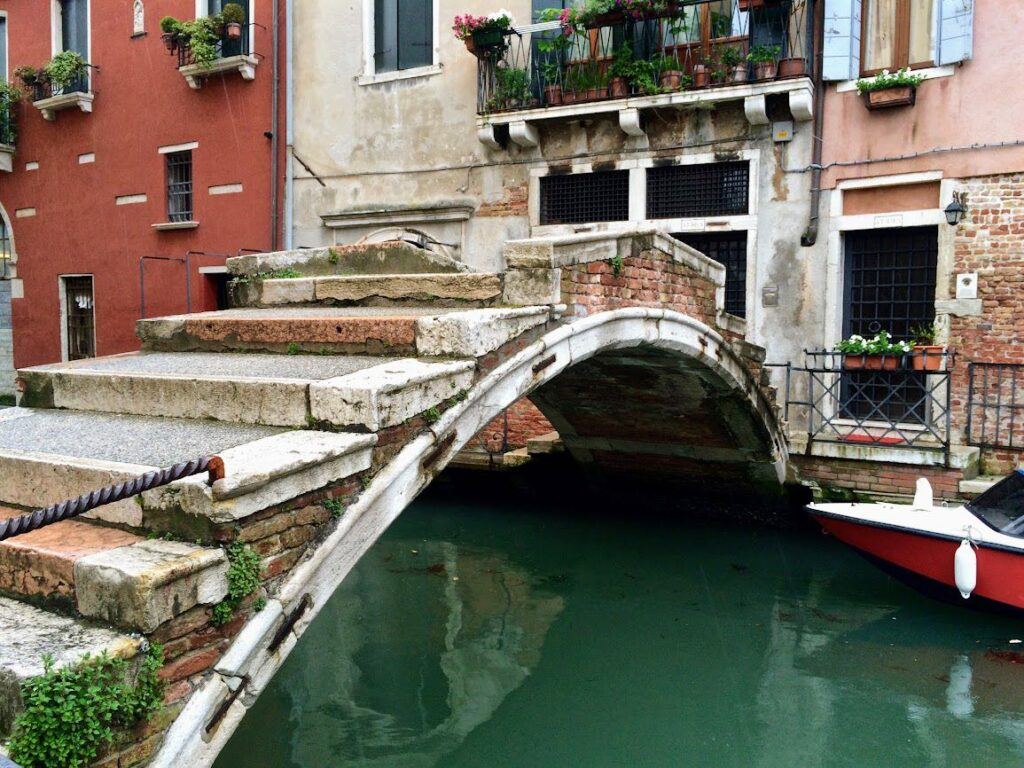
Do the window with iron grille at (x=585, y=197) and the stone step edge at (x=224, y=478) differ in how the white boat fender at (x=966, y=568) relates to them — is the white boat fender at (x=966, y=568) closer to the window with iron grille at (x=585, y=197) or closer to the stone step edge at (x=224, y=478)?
the stone step edge at (x=224, y=478)

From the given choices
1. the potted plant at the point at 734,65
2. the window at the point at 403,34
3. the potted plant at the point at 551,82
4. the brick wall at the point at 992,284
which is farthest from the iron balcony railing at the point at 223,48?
the brick wall at the point at 992,284

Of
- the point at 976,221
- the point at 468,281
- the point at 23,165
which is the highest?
the point at 23,165

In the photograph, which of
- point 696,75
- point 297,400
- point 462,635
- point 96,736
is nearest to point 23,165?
point 696,75

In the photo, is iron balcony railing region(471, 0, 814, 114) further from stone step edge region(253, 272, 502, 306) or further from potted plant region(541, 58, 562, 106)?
stone step edge region(253, 272, 502, 306)

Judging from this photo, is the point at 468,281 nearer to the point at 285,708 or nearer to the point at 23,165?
→ the point at 285,708

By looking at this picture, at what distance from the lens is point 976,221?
6.20 meters

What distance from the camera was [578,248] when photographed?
430 centimetres

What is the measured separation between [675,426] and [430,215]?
3.08 m

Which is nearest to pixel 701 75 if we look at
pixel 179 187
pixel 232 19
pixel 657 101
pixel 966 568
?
pixel 657 101

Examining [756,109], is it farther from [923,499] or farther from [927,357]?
[923,499]

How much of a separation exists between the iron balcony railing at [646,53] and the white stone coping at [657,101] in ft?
0.21

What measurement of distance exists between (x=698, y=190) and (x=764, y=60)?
1.16 metres

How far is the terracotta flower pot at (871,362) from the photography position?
6.21 m

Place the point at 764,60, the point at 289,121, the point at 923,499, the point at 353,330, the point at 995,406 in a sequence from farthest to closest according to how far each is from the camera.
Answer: the point at 289,121 < the point at 764,60 < the point at 995,406 < the point at 923,499 < the point at 353,330
